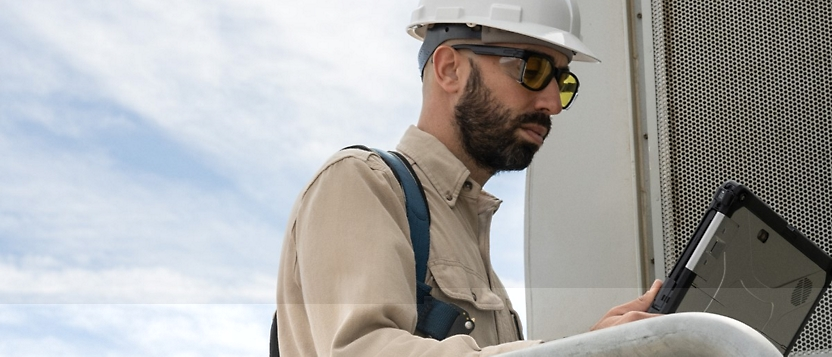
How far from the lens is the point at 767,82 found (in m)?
3.70

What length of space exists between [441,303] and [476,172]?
24.8 inches

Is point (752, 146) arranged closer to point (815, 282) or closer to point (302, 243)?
point (815, 282)

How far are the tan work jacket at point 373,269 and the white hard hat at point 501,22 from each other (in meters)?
0.40

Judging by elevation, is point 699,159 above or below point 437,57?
above

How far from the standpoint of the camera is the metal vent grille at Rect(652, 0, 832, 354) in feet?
11.9

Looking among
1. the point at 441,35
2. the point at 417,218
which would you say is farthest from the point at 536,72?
the point at 417,218

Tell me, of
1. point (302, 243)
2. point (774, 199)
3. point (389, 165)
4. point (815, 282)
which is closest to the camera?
point (302, 243)

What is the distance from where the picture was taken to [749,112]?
369 cm

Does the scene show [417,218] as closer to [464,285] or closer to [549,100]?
[464,285]

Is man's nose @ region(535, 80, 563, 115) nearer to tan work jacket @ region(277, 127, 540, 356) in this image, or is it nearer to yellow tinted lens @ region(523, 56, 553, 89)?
yellow tinted lens @ region(523, 56, 553, 89)

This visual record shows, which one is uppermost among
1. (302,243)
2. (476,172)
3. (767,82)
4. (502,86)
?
(767,82)

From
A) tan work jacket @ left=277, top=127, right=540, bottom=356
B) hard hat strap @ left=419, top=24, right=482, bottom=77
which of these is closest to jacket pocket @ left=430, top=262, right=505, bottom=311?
tan work jacket @ left=277, top=127, right=540, bottom=356

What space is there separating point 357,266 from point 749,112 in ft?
6.63

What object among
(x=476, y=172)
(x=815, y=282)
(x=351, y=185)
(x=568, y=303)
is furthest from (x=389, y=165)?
(x=568, y=303)
